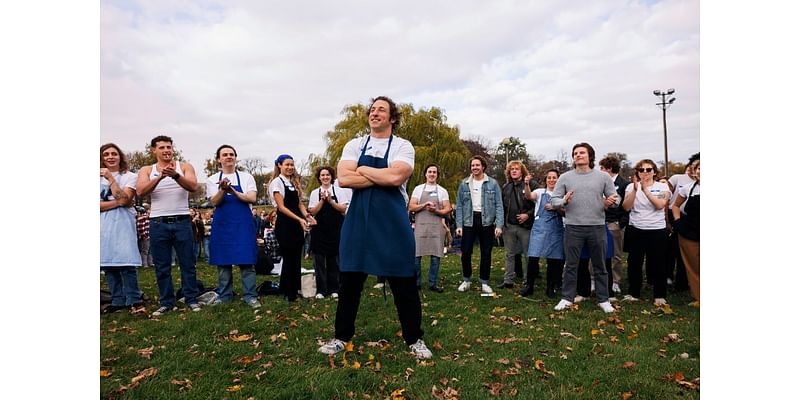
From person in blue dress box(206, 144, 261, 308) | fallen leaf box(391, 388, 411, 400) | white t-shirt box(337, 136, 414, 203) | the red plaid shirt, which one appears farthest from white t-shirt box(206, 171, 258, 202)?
the red plaid shirt

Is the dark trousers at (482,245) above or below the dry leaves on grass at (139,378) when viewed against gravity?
above

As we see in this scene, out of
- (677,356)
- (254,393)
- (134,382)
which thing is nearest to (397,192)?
(254,393)

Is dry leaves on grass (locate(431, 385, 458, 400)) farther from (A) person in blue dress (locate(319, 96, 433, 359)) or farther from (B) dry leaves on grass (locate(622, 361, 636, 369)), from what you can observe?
(B) dry leaves on grass (locate(622, 361, 636, 369))

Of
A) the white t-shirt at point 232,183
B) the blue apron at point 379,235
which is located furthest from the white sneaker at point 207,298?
the blue apron at point 379,235

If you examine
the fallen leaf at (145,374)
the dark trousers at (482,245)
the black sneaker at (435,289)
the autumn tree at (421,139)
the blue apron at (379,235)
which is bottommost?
the black sneaker at (435,289)

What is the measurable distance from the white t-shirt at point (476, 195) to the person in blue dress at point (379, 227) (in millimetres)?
3521

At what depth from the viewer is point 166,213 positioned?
19.9 feet

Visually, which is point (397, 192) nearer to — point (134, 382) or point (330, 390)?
point (330, 390)

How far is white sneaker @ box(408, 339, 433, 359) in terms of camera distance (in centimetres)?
413

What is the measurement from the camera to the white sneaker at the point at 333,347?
4.23 metres

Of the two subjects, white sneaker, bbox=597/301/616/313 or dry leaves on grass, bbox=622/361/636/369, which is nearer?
dry leaves on grass, bbox=622/361/636/369

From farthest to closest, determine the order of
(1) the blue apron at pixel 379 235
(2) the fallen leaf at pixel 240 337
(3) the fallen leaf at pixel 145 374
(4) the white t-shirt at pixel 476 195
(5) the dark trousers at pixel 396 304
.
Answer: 1. (4) the white t-shirt at pixel 476 195
2. (2) the fallen leaf at pixel 240 337
3. (5) the dark trousers at pixel 396 304
4. (1) the blue apron at pixel 379 235
5. (3) the fallen leaf at pixel 145 374

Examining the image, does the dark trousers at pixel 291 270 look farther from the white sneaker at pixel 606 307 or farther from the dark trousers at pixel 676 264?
the dark trousers at pixel 676 264

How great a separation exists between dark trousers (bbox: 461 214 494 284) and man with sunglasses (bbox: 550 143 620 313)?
1.45 meters
